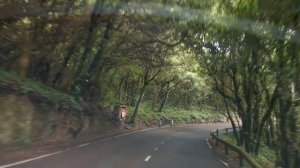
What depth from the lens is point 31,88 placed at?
2053 centimetres

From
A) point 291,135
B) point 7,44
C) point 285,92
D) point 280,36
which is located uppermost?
point 7,44

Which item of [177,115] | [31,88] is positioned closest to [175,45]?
[31,88]

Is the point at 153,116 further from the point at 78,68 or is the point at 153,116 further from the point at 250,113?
the point at 250,113

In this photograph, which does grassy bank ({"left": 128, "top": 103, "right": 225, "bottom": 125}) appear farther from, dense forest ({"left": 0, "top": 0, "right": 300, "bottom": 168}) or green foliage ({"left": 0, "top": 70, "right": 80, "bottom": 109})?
green foliage ({"left": 0, "top": 70, "right": 80, "bottom": 109})

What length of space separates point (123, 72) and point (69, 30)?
20.8 meters

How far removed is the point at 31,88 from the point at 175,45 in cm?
969

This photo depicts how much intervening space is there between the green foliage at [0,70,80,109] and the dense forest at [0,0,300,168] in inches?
49.2

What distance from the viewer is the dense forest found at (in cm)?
1386

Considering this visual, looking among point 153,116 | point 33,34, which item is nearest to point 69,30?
point 33,34

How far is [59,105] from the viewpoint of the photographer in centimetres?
2431

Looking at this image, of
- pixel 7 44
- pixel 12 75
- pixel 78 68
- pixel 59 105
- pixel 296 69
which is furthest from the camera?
pixel 78 68

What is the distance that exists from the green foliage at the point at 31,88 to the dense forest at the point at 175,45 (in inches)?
49.2

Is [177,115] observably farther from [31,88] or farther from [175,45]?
[31,88]

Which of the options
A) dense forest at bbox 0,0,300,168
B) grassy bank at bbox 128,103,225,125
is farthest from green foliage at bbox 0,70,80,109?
grassy bank at bbox 128,103,225,125
